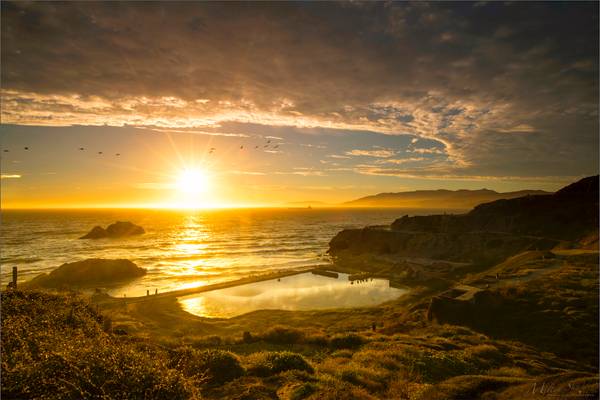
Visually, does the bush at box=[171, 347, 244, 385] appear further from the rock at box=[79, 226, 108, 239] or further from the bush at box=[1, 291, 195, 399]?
the rock at box=[79, 226, 108, 239]

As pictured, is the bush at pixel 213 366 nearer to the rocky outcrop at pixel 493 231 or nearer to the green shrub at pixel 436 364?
the green shrub at pixel 436 364

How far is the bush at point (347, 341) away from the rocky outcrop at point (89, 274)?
45753mm

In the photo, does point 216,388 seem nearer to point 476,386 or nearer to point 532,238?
point 476,386

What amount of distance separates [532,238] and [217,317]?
2292 inches

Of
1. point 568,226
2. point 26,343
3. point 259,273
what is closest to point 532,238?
point 568,226

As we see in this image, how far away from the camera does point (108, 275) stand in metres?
54.9

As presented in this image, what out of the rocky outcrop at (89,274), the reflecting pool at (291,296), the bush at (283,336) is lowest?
the reflecting pool at (291,296)

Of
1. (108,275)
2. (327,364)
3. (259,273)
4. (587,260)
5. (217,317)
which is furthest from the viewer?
(259,273)

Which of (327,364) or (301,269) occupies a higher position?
(327,364)

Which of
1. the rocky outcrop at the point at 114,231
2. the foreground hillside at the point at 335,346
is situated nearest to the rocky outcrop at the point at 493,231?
the foreground hillside at the point at 335,346

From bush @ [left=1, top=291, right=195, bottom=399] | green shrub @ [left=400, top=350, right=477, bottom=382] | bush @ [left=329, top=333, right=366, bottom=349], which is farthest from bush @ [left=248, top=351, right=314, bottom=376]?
bush @ [left=329, top=333, right=366, bottom=349]

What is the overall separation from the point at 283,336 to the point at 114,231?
12455 cm

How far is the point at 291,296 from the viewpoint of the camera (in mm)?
43531

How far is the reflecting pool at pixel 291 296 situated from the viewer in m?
38.4
